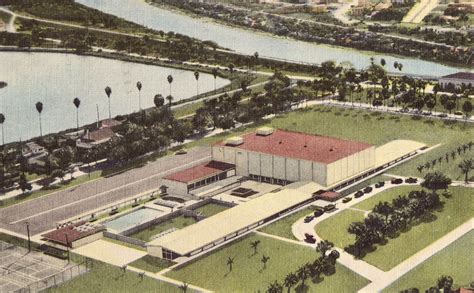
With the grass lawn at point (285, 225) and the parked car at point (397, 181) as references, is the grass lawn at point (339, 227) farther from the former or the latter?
the parked car at point (397, 181)

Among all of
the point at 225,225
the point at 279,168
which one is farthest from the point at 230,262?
the point at 279,168

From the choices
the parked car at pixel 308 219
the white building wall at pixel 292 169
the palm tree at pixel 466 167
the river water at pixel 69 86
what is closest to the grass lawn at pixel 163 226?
the parked car at pixel 308 219

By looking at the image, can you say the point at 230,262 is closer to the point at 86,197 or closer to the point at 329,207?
the point at 329,207

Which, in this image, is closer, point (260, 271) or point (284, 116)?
point (260, 271)

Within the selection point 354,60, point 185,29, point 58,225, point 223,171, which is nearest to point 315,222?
point 223,171

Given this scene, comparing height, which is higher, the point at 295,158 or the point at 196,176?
the point at 295,158

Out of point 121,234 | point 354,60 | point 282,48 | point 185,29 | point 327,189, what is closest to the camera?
point 121,234

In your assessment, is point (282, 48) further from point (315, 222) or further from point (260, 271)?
point (260, 271)
